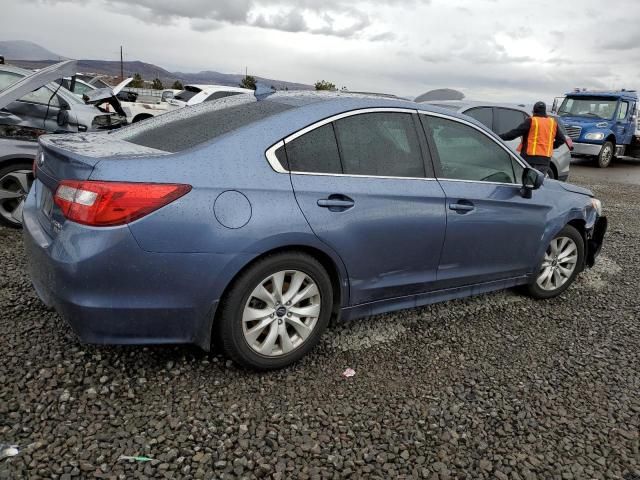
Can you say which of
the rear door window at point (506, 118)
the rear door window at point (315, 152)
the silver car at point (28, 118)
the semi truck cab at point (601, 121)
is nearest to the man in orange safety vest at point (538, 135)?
the rear door window at point (506, 118)

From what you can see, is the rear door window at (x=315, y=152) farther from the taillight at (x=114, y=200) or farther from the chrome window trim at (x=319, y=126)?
the taillight at (x=114, y=200)

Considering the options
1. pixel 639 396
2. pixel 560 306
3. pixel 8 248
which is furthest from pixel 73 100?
pixel 639 396

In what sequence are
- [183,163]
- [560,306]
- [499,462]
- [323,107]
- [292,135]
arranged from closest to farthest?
[499,462] → [183,163] → [292,135] → [323,107] → [560,306]

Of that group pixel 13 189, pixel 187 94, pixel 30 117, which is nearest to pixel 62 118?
pixel 30 117

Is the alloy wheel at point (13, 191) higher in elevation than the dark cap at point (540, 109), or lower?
lower

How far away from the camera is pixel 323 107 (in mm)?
3023

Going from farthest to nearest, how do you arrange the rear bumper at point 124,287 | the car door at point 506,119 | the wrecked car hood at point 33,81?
the car door at point 506,119, the wrecked car hood at point 33,81, the rear bumper at point 124,287

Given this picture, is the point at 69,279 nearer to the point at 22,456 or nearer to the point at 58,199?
the point at 58,199

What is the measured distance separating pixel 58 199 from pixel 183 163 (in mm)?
618

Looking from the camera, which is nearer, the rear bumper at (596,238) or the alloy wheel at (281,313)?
the alloy wheel at (281,313)

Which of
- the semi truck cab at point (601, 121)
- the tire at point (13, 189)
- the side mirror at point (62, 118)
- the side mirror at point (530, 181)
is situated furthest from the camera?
the semi truck cab at point (601, 121)

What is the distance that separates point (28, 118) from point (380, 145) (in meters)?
4.58

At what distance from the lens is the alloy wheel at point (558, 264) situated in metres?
4.29

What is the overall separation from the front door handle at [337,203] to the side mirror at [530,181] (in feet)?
5.23
